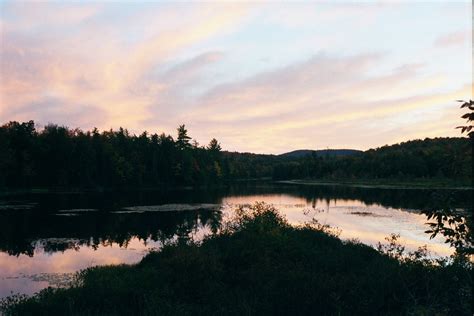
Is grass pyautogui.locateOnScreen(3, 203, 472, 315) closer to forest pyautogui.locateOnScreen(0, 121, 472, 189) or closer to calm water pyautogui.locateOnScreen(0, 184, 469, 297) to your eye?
calm water pyautogui.locateOnScreen(0, 184, 469, 297)

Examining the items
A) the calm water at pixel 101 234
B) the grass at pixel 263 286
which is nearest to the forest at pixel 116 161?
the calm water at pixel 101 234

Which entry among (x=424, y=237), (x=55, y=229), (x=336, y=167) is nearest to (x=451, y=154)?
(x=424, y=237)

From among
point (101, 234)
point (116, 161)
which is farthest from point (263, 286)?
point (116, 161)

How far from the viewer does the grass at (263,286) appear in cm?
1074

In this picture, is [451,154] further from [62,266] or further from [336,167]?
[336,167]

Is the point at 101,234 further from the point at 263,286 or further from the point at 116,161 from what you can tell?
the point at 116,161

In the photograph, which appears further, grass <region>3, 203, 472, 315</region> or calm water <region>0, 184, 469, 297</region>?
calm water <region>0, 184, 469, 297</region>

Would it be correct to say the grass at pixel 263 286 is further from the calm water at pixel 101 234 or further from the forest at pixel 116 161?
the forest at pixel 116 161

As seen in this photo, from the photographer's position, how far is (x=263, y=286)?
12641 millimetres

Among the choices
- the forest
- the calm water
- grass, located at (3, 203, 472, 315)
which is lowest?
the calm water

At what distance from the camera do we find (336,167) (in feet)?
603

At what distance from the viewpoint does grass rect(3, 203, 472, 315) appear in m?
10.7

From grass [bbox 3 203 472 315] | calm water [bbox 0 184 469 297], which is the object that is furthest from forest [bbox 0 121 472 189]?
grass [bbox 3 203 472 315]

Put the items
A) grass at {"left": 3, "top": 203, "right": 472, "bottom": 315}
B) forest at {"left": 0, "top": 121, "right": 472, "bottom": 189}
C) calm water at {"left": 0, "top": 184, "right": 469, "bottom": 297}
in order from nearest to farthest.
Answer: grass at {"left": 3, "top": 203, "right": 472, "bottom": 315}, calm water at {"left": 0, "top": 184, "right": 469, "bottom": 297}, forest at {"left": 0, "top": 121, "right": 472, "bottom": 189}
